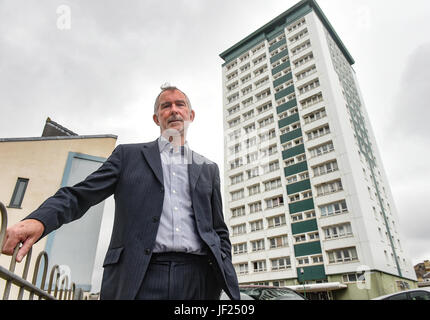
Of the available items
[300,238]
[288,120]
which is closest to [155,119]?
[300,238]

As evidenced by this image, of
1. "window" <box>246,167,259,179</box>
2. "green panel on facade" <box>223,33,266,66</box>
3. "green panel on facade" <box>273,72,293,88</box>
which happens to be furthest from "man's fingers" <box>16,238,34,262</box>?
"green panel on facade" <box>223,33,266,66</box>

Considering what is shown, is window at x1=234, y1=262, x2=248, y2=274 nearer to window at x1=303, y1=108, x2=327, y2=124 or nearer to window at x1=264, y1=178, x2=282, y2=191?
window at x1=264, y1=178, x2=282, y2=191

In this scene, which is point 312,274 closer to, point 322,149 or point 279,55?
point 322,149

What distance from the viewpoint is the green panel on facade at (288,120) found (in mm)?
38031

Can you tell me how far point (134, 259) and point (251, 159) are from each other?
4236 centimetres

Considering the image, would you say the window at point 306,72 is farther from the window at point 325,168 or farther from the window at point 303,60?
the window at point 325,168

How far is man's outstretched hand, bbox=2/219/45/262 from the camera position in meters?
0.98

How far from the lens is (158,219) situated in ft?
4.76

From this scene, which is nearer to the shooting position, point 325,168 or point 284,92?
point 325,168

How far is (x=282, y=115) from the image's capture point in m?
39.9

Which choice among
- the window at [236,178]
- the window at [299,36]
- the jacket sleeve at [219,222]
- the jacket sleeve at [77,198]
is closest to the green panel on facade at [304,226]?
the window at [236,178]

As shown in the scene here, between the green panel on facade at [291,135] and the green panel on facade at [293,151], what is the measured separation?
5.57 ft

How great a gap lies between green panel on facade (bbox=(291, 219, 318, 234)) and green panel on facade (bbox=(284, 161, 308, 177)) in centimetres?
650

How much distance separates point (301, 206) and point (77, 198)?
33292 mm
